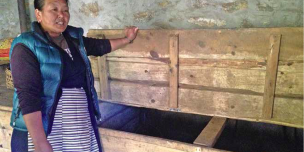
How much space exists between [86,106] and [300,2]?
197 cm

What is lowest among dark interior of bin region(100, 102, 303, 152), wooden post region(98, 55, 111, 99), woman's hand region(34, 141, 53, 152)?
dark interior of bin region(100, 102, 303, 152)

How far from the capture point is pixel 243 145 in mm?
2250

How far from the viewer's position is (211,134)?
1.62m

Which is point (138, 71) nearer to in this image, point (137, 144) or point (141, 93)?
point (141, 93)

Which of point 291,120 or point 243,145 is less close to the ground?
point 291,120

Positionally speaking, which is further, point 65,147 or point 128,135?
point 128,135

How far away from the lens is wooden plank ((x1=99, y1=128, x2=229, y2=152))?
1537 millimetres

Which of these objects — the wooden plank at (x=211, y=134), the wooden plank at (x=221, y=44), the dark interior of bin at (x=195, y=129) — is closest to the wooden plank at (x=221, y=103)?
the wooden plank at (x=211, y=134)

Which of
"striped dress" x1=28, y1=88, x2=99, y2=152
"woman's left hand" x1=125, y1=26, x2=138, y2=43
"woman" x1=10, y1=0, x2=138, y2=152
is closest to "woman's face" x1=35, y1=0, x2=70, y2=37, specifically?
"woman" x1=10, y1=0, x2=138, y2=152

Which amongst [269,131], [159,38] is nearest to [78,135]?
[159,38]

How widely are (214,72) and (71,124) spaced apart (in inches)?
39.0

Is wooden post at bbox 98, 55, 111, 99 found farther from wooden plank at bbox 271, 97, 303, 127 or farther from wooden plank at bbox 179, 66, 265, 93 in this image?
wooden plank at bbox 271, 97, 303, 127

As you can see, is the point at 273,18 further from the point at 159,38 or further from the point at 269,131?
the point at 159,38

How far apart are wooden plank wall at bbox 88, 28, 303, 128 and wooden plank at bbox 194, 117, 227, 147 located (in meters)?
0.11
